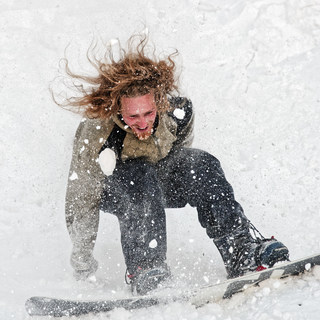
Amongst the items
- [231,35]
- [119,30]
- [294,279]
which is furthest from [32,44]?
[294,279]

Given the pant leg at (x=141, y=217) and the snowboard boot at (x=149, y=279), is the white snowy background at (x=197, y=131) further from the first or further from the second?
the pant leg at (x=141, y=217)

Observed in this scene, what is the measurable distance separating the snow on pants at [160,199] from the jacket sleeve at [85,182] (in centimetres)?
7

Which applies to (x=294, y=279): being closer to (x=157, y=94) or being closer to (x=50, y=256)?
(x=157, y=94)

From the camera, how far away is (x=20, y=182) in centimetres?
441

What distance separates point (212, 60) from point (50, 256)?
2753mm

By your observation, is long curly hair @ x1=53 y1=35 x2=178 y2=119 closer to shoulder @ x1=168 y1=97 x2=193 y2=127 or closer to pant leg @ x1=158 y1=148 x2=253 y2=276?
shoulder @ x1=168 y1=97 x2=193 y2=127

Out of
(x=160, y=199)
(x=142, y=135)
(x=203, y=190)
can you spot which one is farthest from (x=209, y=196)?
(x=142, y=135)

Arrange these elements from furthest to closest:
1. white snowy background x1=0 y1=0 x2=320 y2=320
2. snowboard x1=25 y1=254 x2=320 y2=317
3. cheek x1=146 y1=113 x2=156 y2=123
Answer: white snowy background x1=0 y1=0 x2=320 y2=320
cheek x1=146 y1=113 x2=156 y2=123
snowboard x1=25 y1=254 x2=320 y2=317

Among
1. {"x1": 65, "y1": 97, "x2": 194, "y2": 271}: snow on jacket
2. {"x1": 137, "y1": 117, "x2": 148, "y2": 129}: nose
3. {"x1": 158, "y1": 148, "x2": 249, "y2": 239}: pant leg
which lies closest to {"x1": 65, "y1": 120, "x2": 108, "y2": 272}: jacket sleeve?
{"x1": 65, "y1": 97, "x2": 194, "y2": 271}: snow on jacket

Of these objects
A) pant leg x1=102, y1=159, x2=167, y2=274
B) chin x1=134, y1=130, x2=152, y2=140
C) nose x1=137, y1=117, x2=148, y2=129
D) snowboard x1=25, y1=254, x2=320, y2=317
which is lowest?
Result: snowboard x1=25, y1=254, x2=320, y2=317

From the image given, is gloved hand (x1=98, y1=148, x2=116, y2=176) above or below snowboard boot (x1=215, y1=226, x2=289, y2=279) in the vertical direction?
above

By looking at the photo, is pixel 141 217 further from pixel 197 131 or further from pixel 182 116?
pixel 197 131

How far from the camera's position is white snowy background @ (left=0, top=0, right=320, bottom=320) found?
3.30m

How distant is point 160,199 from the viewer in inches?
114
